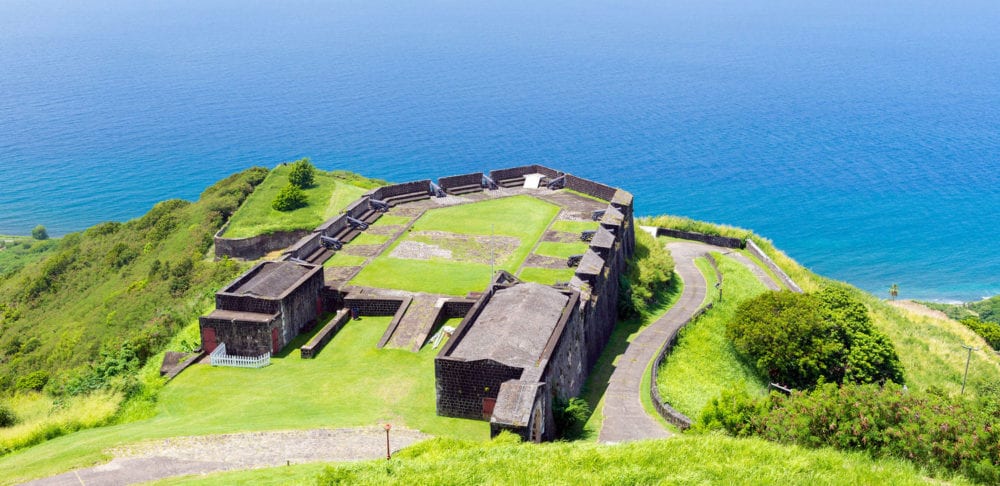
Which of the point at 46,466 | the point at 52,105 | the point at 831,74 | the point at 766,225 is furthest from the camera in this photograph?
the point at 831,74

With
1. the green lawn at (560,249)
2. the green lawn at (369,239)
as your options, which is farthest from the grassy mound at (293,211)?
the green lawn at (560,249)

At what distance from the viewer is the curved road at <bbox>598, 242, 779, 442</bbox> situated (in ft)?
105

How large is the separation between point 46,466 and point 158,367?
10.5 meters

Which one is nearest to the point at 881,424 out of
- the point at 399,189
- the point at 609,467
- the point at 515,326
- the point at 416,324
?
the point at 609,467

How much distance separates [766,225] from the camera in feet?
279

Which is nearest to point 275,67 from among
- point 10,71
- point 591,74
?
point 10,71

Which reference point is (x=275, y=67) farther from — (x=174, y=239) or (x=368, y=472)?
(x=368, y=472)

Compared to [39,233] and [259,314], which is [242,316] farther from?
[39,233]

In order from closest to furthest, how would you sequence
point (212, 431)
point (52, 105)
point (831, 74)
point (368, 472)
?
point (368, 472)
point (212, 431)
point (52, 105)
point (831, 74)

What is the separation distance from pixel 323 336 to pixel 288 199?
75.5 ft

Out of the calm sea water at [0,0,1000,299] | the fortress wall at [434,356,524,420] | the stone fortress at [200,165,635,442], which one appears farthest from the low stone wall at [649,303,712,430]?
the calm sea water at [0,0,1000,299]

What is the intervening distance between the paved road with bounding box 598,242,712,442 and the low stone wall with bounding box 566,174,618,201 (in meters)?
6.92

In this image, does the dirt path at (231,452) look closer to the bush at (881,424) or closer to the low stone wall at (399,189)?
the bush at (881,424)

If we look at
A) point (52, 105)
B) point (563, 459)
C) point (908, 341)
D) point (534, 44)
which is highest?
point (534, 44)
